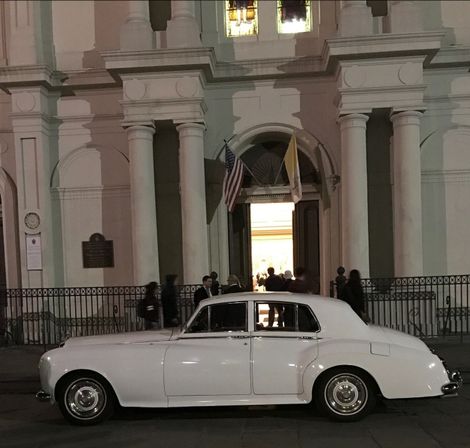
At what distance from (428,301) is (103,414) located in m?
8.26

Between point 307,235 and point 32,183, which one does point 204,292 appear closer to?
point 307,235

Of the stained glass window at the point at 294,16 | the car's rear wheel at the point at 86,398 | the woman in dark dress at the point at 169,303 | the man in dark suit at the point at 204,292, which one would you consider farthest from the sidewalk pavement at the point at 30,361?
the stained glass window at the point at 294,16

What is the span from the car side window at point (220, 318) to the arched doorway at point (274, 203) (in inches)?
319

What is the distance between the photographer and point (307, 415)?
20.8 feet

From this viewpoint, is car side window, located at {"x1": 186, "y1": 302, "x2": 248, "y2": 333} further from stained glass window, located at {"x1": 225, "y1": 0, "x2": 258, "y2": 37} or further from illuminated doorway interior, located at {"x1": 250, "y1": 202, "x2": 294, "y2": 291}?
stained glass window, located at {"x1": 225, "y1": 0, "x2": 258, "y2": 37}

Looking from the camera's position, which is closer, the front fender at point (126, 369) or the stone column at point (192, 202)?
the front fender at point (126, 369)

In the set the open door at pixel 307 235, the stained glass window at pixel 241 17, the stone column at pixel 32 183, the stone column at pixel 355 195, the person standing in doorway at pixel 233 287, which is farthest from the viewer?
the open door at pixel 307 235

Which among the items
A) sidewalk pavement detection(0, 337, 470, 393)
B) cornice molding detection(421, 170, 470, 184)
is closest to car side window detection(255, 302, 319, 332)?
sidewalk pavement detection(0, 337, 470, 393)

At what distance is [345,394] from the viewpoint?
594 centimetres

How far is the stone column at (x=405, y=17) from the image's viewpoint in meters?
12.2

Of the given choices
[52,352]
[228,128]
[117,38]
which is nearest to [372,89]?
[228,128]

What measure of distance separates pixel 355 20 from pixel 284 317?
28.5 feet

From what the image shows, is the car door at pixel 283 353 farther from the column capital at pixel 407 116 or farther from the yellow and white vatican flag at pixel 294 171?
the column capital at pixel 407 116

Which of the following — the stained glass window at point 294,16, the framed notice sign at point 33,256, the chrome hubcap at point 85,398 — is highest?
the stained glass window at point 294,16
